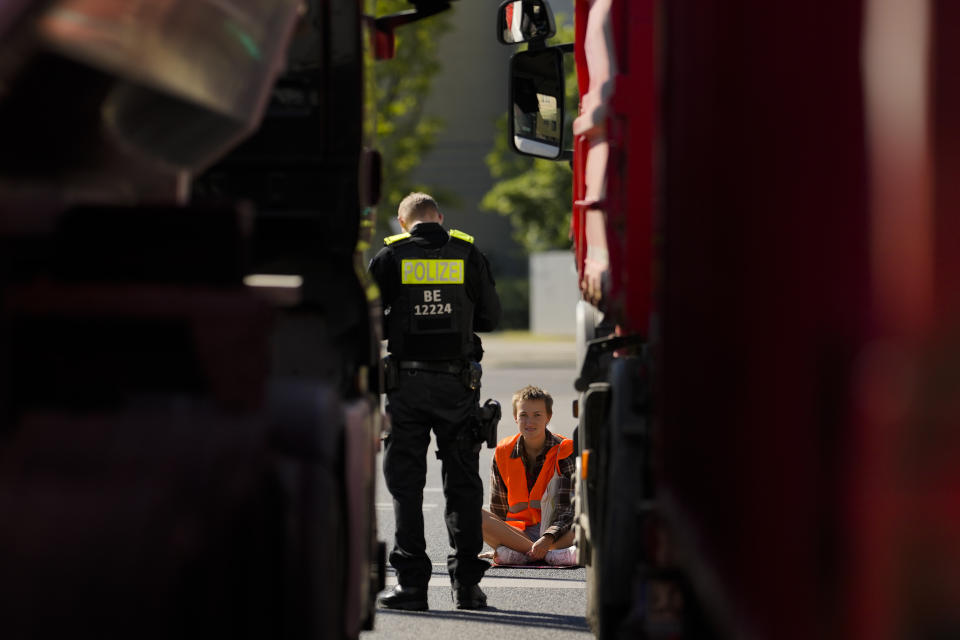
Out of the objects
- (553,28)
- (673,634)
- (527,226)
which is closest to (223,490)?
(673,634)

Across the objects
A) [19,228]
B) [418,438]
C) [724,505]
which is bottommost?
[418,438]

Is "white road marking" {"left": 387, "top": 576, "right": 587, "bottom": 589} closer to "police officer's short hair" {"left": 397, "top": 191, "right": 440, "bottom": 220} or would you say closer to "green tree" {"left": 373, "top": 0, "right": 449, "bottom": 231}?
"police officer's short hair" {"left": 397, "top": 191, "right": 440, "bottom": 220}

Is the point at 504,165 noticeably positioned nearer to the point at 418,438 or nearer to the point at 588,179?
the point at 418,438

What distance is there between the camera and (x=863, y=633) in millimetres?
1469

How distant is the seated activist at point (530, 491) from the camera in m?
7.91

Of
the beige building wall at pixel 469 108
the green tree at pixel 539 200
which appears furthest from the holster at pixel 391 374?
the beige building wall at pixel 469 108

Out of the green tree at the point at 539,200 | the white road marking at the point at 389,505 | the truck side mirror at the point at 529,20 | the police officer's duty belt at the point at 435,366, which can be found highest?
the green tree at the point at 539,200

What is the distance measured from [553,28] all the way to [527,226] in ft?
97.9

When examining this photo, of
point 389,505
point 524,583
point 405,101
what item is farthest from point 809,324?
point 405,101

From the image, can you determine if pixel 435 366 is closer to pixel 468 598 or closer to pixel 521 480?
pixel 468 598

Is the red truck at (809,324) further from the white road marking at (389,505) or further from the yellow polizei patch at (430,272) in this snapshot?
the white road marking at (389,505)

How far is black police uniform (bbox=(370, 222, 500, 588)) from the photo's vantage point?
6980 millimetres

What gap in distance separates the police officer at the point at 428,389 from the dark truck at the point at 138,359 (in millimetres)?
4370

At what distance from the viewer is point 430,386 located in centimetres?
699
